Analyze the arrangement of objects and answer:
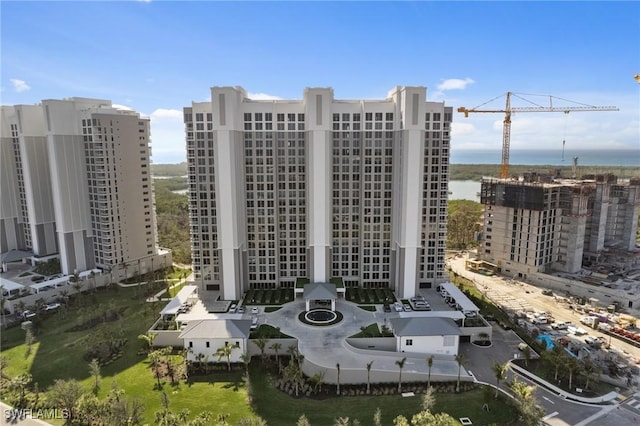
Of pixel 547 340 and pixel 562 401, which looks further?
pixel 547 340

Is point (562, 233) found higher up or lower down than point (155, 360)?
higher up

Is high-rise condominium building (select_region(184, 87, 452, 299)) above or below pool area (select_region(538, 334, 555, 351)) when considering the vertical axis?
above

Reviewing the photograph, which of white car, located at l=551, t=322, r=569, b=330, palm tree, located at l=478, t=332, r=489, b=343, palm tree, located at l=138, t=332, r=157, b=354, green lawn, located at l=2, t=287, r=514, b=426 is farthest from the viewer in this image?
white car, located at l=551, t=322, r=569, b=330

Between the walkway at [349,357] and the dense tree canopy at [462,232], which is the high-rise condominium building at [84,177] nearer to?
the walkway at [349,357]

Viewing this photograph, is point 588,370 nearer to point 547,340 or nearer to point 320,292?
point 547,340

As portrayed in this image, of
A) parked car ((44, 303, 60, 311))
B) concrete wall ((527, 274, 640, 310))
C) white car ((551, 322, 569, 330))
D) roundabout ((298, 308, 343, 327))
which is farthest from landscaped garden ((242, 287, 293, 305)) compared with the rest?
concrete wall ((527, 274, 640, 310))

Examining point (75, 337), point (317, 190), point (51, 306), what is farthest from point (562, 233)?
point (51, 306)

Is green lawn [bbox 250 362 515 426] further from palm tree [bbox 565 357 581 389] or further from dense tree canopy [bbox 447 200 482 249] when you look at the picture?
dense tree canopy [bbox 447 200 482 249]
